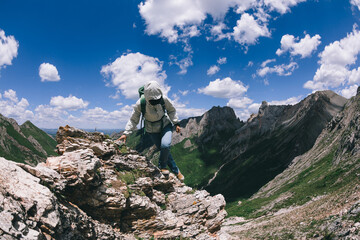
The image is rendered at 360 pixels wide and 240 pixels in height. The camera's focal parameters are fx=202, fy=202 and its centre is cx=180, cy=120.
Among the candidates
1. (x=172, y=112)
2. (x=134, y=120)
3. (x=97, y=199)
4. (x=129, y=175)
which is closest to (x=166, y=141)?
(x=172, y=112)

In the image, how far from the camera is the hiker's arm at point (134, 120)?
35.0 ft

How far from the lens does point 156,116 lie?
35.9 feet

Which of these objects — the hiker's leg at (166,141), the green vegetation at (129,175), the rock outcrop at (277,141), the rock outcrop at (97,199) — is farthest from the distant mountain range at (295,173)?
the rock outcrop at (97,199)

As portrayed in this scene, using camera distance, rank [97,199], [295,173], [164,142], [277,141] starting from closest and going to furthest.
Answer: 1. [97,199]
2. [164,142]
3. [295,173]
4. [277,141]

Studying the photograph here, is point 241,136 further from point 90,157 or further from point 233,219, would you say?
point 90,157

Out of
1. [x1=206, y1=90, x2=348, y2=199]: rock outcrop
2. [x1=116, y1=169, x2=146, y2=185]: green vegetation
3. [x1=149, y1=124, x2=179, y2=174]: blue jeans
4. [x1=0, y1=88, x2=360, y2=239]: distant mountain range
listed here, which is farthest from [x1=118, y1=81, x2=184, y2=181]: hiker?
[x1=206, y1=90, x2=348, y2=199]: rock outcrop

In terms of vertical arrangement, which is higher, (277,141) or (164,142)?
(164,142)

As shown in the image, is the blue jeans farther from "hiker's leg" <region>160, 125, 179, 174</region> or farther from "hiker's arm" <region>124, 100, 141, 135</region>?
"hiker's arm" <region>124, 100, 141, 135</region>

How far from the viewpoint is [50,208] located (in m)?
5.64

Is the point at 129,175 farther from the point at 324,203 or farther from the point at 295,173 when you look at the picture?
the point at 295,173

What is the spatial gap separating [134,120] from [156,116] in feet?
4.00

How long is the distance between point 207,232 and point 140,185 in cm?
513

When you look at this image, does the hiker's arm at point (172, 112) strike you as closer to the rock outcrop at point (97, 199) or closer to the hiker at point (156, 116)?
the hiker at point (156, 116)

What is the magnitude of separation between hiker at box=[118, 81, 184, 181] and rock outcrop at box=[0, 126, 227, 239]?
5.73 feet
